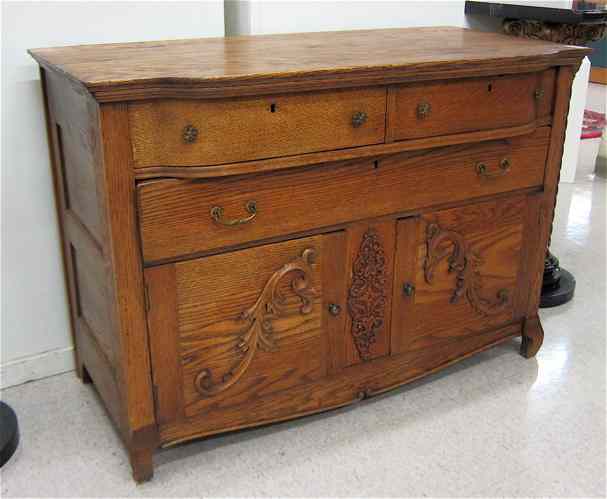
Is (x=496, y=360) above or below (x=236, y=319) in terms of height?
below

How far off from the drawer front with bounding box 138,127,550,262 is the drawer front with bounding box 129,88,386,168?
0.06 meters

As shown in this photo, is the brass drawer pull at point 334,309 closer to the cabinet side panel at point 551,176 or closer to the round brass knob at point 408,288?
the round brass knob at point 408,288

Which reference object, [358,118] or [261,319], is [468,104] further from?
[261,319]

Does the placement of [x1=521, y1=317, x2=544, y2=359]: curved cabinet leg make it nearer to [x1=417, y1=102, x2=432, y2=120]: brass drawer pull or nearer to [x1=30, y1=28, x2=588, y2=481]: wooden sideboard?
[x1=30, y1=28, x2=588, y2=481]: wooden sideboard

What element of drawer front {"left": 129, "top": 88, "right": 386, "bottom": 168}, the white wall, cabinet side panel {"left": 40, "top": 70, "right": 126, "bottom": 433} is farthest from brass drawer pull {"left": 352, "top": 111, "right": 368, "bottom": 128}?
the white wall

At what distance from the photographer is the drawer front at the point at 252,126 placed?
141cm

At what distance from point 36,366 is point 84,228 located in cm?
58

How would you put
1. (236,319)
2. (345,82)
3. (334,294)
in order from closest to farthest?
(345,82), (236,319), (334,294)

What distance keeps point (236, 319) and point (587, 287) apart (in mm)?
1617

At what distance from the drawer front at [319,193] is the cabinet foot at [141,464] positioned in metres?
0.48

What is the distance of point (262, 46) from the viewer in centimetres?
184

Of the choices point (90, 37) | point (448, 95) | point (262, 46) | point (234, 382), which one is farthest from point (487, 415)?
point (90, 37)

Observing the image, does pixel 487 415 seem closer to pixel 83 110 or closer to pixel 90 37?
pixel 83 110

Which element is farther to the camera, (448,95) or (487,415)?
(487,415)
